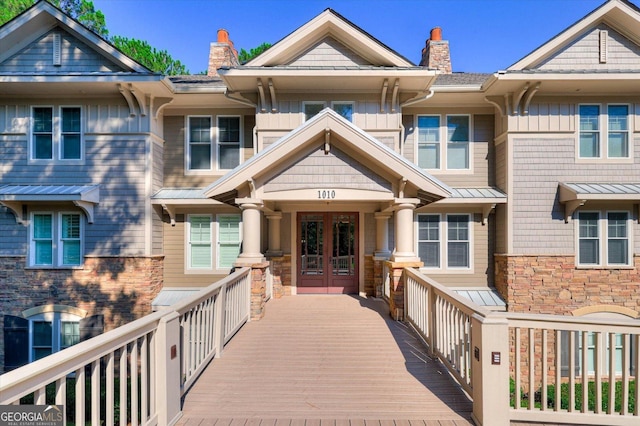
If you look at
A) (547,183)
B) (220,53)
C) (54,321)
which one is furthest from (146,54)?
(547,183)

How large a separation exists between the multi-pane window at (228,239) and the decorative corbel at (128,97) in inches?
144

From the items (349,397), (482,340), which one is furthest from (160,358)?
(482,340)

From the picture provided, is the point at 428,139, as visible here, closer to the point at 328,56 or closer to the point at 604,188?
the point at 328,56

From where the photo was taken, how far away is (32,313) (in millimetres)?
9195

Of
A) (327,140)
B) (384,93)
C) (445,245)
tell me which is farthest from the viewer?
(445,245)

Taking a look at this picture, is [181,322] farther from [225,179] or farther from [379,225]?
[379,225]

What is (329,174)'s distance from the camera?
6.57m

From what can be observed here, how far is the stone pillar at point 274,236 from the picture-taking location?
929 centimetres

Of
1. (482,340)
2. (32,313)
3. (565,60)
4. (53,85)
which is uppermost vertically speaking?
(565,60)

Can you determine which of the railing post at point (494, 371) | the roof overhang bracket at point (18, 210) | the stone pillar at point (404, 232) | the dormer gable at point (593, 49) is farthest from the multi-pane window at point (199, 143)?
the dormer gable at point (593, 49)

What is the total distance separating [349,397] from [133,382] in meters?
2.34

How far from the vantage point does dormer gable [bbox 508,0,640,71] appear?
30.3 ft

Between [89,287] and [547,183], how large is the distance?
12.8 metres

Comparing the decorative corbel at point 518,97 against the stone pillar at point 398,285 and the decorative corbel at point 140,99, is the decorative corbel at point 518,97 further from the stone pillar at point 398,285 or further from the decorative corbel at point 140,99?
the decorative corbel at point 140,99
